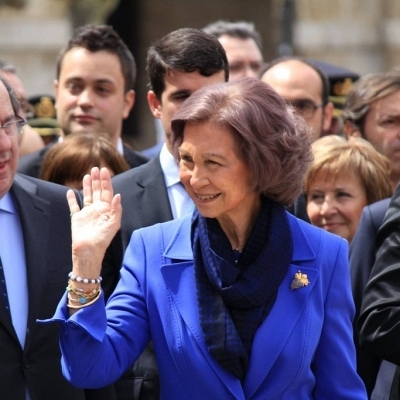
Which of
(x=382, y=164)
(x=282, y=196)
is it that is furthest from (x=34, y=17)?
(x=282, y=196)

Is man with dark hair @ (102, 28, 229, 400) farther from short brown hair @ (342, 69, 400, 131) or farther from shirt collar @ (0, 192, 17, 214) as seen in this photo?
short brown hair @ (342, 69, 400, 131)

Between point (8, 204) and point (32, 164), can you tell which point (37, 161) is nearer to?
point (32, 164)

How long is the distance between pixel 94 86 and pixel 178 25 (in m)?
13.2

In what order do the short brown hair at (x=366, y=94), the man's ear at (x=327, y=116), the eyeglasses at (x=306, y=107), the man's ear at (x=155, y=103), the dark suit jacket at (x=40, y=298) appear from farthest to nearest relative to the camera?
the man's ear at (x=327, y=116) < the eyeglasses at (x=306, y=107) < the short brown hair at (x=366, y=94) < the man's ear at (x=155, y=103) < the dark suit jacket at (x=40, y=298)

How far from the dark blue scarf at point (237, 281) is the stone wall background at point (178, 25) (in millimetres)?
12109

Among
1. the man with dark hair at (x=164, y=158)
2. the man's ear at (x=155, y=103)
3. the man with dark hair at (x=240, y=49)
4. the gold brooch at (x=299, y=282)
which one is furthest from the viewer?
the man with dark hair at (x=240, y=49)

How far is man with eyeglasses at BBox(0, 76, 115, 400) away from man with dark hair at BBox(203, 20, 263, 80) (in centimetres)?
343

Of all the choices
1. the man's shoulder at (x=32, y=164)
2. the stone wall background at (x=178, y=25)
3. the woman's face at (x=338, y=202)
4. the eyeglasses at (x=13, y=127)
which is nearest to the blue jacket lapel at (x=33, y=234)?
the eyeglasses at (x=13, y=127)

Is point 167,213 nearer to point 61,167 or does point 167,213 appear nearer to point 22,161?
point 61,167

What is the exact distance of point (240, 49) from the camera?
805 cm

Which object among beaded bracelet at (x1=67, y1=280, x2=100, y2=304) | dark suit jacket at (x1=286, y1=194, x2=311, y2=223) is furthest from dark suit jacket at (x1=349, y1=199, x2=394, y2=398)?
beaded bracelet at (x1=67, y1=280, x2=100, y2=304)

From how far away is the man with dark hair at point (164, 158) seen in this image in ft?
16.4

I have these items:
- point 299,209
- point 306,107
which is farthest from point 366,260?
point 306,107

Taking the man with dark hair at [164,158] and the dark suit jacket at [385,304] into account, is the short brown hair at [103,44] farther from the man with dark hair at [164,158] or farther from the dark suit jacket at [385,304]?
the dark suit jacket at [385,304]
